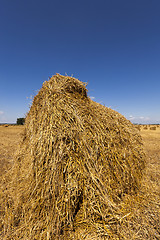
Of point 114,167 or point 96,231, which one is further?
point 114,167

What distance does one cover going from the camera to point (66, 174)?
2.44 metres

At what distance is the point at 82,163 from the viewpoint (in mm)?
2559

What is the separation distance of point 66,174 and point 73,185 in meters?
0.26

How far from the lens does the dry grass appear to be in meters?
2.27

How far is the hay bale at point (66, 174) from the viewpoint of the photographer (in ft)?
7.59

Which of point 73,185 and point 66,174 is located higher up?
point 66,174

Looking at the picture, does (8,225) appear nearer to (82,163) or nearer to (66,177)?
(66,177)

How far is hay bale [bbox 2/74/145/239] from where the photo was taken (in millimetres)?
2312

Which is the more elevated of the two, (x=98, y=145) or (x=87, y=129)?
(x=87, y=129)

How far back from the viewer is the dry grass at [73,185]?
2.27m

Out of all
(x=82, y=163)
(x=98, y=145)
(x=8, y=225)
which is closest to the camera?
(x=8, y=225)

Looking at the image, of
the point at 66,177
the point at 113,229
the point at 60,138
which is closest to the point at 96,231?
the point at 113,229

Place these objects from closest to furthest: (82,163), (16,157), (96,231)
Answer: (96,231) → (82,163) → (16,157)

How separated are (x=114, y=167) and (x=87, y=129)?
1.23 metres
